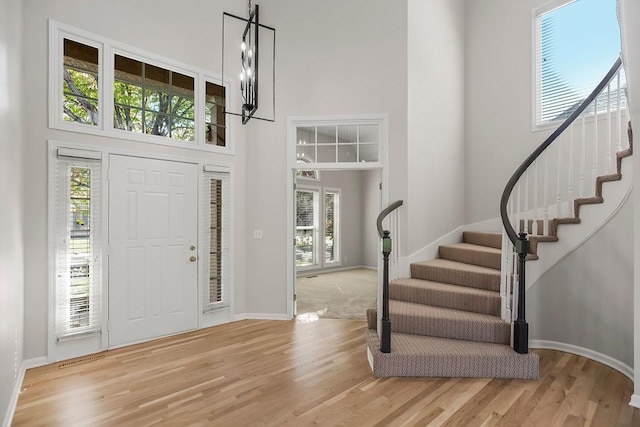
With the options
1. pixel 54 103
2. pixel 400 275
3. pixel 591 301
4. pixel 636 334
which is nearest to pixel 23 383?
pixel 54 103

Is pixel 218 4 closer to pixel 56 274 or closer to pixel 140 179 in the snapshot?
pixel 140 179

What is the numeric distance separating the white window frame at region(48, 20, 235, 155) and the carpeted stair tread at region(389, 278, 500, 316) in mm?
2823

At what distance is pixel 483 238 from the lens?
470 centimetres

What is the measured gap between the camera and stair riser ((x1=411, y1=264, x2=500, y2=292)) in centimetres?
363

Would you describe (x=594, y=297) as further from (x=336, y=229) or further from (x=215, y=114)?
(x=336, y=229)

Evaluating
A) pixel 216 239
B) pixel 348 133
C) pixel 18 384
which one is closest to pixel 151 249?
pixel 216 239

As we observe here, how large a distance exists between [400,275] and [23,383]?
3888 millimetres

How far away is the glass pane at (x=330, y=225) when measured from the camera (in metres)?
9.16

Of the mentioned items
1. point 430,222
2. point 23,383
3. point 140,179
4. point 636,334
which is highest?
point 140,179

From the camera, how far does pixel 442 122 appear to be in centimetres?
495

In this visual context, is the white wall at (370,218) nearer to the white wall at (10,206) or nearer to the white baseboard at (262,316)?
the white baseboard at (262,316)

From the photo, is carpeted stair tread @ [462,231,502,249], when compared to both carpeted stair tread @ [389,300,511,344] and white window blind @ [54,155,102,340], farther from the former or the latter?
white window blind @ [54,155,102,340]

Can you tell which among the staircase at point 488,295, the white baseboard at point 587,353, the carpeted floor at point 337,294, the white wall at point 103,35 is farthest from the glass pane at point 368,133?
the white baseboard at point 587,353

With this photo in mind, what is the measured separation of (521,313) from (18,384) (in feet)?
14.0
